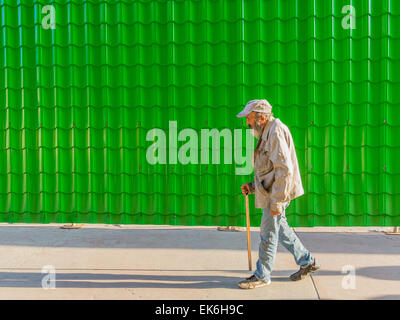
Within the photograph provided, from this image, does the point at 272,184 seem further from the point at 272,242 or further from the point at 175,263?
the point at 175,263

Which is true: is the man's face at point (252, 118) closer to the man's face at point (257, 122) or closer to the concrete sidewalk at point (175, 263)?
the man's face at point (257, 122)

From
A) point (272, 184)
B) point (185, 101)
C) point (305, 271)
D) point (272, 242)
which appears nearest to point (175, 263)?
point (272, 242)

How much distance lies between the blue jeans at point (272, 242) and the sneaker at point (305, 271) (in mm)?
44

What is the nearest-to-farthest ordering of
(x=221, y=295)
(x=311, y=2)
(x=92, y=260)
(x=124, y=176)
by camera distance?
(x=221, y=295), (x=92, y=260), (x=311, y=2), (x=124, y=176)

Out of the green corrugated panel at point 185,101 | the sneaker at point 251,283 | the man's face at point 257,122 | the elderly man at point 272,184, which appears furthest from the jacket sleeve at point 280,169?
the green corrugated panel at point 185,101

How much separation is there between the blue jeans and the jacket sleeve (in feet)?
0.69

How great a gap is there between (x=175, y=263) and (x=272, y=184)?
1543 millimetres

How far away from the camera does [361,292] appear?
11.7ft

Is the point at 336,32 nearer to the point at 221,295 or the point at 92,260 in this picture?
the point at 221,295

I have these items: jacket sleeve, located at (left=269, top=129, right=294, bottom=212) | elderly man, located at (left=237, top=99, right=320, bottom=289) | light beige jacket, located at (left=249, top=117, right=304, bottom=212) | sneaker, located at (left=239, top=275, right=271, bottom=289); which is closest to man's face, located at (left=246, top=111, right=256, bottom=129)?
elderly man, located at (left=237, top=99, right=320, bottom=289)

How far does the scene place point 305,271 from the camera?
12.6 ft

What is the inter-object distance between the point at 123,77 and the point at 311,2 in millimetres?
2517

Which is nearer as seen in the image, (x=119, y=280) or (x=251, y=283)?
(x=251, y=283)

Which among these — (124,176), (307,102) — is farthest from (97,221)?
(307,102)
